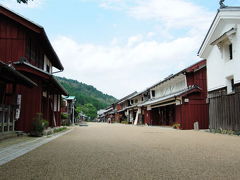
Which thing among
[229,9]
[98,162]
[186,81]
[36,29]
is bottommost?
[98,162]

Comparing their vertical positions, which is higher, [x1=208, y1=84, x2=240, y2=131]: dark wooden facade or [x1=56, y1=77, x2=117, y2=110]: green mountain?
[x1=56, y1=77, x2=117, y2=110]: green mountain

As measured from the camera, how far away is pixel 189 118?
62.1ft

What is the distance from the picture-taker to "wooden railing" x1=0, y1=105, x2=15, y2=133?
9392 mm

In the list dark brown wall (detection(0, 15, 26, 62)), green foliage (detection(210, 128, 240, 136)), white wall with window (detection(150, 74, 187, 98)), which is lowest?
green foliage (detection(210, 128, 240, 136))

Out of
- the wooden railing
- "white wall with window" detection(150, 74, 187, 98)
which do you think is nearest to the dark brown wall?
the wooden railing

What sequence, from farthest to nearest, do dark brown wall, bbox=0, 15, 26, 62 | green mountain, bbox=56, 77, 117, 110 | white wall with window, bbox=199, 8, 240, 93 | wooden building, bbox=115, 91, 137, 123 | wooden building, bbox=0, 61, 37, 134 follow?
1. green mountain, bbox=56, 77, 117, 110
2. wooden building, bbox=115, 91, 137, 123
3. white wall with window, bbox=199, 8, 240, 93
4. dark brown wall, bbox=0, 15, 26, 62
5. wooden building, bbox=0, 61, 37, 134

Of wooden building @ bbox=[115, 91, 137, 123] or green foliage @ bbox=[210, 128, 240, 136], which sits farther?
wooden building @ bbox=[115, 91, 137, 123]

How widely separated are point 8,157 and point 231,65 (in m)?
12.6

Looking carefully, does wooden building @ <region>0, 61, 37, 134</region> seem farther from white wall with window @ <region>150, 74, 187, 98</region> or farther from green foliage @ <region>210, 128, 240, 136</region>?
white wall with window @ <region>150, 74, 187, 98</region>

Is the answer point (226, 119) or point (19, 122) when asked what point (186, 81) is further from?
point (19, 122)

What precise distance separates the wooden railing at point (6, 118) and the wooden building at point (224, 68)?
35.3 ft

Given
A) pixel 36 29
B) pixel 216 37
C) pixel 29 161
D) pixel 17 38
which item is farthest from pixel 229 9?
pixel 29 161

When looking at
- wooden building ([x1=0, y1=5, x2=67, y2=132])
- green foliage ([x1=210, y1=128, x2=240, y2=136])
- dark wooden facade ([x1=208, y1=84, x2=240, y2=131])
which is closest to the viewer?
wooden building ([x1=0, y1=5, x2=67, y2=132])

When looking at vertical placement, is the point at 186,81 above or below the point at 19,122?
above
